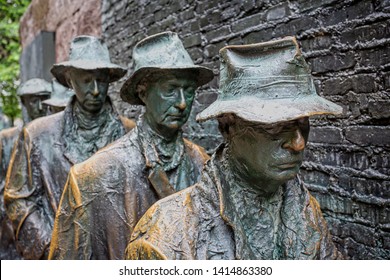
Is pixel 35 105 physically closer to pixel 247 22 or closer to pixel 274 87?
pixel 247 22

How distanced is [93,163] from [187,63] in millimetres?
686

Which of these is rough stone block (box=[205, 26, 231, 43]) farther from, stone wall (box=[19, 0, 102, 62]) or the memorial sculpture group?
stone wall (box=[19, 0, 102, 62])

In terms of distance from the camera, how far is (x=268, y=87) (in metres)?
1.61

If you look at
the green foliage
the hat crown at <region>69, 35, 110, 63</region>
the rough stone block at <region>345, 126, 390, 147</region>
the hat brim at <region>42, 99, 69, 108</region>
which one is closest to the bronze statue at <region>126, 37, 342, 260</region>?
the rough stone block at <region>345, 126, 390, 147</region>

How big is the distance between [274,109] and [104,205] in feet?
4.44

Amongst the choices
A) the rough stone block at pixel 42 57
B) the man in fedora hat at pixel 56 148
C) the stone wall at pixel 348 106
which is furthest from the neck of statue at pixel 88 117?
the rough stone block at pixel 42 57

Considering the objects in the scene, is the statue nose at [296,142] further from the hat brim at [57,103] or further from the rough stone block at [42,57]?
the rough stone block at [42,57]

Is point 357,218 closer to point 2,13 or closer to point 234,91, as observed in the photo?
point 234,91

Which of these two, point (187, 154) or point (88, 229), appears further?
point (187, 154)

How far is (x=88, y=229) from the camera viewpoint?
105 inches

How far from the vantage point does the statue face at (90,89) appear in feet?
12.1

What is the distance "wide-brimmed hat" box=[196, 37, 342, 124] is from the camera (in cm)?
157

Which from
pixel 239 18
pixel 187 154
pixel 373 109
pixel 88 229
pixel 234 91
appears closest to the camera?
pixel 234 91
